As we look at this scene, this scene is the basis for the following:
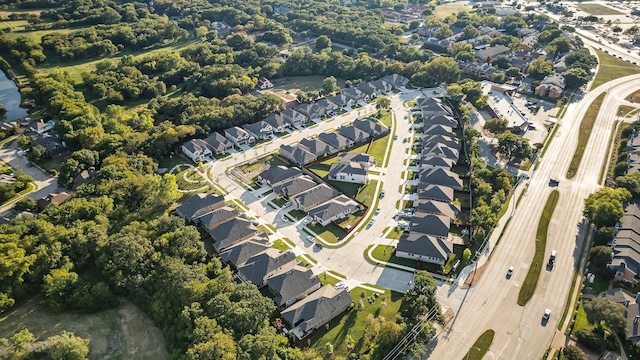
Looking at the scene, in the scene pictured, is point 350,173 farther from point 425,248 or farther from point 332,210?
point 425,248

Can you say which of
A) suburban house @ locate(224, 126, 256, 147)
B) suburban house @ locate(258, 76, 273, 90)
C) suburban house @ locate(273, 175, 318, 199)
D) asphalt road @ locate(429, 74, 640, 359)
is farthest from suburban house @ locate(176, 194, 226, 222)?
suburban house @ locate(258, 76, 273, 90)

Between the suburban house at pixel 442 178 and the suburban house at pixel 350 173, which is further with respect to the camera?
the suburban house at pixel 350 173

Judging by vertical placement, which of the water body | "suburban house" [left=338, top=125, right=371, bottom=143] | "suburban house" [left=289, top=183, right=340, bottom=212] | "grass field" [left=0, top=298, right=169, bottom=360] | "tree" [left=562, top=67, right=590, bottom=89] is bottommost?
the water body

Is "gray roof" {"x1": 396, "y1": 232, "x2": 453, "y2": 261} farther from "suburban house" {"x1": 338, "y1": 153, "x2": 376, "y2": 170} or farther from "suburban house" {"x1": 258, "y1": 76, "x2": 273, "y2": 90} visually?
"suburban house" {"x1": 258, "y1": 76, "x2": 273, "y2": 90}

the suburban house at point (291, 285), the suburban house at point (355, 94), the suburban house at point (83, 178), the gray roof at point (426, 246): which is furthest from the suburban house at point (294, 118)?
the suburban house at point (291, 285)

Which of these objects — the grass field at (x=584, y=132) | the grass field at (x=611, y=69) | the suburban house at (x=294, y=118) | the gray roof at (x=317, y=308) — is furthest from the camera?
the grass field at (x=611, y=69)

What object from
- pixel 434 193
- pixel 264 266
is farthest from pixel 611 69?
pixel 264 266

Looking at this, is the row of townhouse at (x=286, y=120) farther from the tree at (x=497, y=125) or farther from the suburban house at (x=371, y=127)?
the tree at (x=497, y=125)
